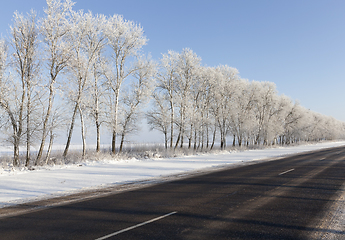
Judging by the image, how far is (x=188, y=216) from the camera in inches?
223

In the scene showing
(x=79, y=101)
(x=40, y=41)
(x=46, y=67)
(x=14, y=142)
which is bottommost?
(x=14, y=142)

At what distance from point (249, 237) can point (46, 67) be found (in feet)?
58.2

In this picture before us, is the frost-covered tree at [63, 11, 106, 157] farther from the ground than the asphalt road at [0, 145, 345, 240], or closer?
farther from the ground

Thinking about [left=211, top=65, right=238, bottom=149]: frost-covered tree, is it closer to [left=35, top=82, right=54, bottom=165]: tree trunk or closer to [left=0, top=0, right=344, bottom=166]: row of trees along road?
[left=0, top=0, right=344, bottom=166]: row of trees along road

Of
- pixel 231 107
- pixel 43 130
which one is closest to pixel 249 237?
pixel 43 130

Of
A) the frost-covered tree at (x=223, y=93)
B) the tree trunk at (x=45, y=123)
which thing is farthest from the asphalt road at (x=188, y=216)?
the frost-covered tree at (x=223, y=93)

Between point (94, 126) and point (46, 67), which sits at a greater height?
point (46, 67)

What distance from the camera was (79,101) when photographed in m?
19.6

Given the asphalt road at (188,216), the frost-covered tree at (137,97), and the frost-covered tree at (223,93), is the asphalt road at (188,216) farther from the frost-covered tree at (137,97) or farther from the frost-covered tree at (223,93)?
the frost-covered tree at (223,93)

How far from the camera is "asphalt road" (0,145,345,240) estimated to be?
15.2ft

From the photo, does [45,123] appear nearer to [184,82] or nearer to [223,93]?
[184,82]

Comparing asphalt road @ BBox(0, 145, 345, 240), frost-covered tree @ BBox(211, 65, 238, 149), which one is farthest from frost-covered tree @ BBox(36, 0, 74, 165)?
frost-covered tree @ BBox(211, 65, 238, 149)

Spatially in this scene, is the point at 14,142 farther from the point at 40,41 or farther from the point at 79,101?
the point at 40,41

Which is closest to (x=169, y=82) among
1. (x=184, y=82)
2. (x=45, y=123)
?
(x=184, y=82)
